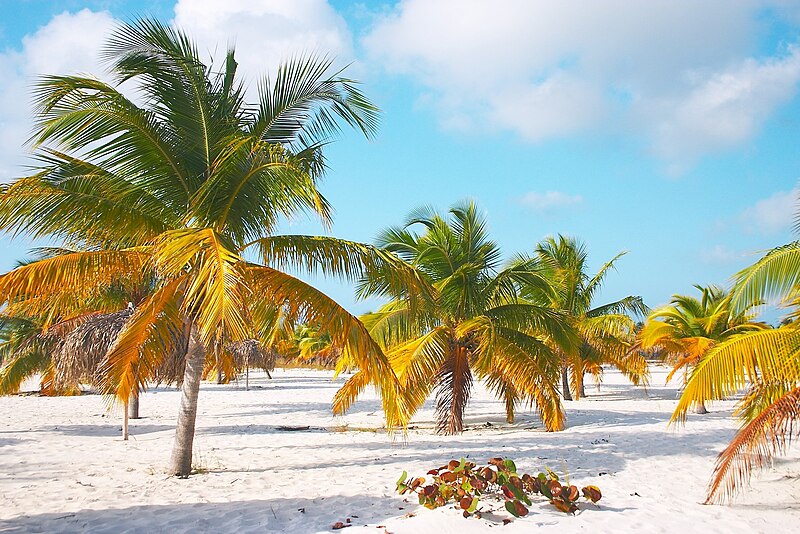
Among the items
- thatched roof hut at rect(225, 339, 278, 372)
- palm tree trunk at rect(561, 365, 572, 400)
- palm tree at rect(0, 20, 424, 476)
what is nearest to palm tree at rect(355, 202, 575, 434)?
palm tree at rect(0, 20, 424, 476)

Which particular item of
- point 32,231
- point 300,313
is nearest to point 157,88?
point 32,231

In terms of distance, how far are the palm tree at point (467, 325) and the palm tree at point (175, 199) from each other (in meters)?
3.82

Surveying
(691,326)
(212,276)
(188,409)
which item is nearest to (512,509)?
(212,276)

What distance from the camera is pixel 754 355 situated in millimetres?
6242

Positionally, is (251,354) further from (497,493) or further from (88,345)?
(497,493)

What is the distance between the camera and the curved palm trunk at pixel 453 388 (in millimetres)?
12047

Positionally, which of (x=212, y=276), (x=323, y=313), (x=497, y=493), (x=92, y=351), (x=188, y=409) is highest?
(x=212, y=276)

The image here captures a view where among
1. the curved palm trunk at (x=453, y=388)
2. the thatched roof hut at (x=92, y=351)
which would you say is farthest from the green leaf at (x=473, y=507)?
the thatched roof hut at (x=92, y=351)

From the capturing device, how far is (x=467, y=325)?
11.4 meters

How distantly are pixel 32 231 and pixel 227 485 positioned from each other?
3965 mm

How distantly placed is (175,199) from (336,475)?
4.41 metres

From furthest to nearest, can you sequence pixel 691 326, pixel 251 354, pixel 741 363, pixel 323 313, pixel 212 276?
pixel 251 354 < pixel 691 326 < pixel 323 313 < pixel 741 363 < pixel 212 276

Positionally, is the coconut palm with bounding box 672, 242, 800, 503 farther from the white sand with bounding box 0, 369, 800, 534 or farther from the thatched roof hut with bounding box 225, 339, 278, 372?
the thatched roof hut with bounding box 225, 339, 278, 372

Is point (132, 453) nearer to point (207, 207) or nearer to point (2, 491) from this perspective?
point (2, 491)
